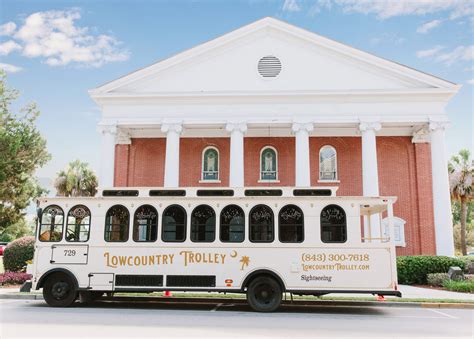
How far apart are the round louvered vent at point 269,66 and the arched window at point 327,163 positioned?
5583 millimetres

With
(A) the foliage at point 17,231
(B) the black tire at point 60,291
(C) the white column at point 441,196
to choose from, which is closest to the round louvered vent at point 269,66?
(C) the white column at point 441,196

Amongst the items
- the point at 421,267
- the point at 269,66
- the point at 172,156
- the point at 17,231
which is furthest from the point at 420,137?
the point at 17,231

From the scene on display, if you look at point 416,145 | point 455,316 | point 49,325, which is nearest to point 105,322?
point 49,325

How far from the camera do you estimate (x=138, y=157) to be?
87.0ft

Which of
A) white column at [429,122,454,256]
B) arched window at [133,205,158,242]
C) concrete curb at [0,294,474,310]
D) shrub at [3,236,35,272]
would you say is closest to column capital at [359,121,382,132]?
white column at [429,122,454,256]

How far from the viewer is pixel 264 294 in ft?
35.4

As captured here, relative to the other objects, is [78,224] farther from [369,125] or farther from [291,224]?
[369,125]

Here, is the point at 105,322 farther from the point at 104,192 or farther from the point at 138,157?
the point at 138,157

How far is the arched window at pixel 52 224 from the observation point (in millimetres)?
11328

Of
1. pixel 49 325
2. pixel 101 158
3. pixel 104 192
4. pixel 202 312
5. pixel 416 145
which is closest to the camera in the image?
pixel 49 325

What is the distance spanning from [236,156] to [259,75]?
4.46 meters

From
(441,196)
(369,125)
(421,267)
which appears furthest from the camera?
(369,125)

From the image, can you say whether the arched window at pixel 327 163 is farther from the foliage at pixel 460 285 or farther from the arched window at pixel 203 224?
the arched window at pixel 203 224

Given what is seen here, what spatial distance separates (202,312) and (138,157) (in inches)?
677
